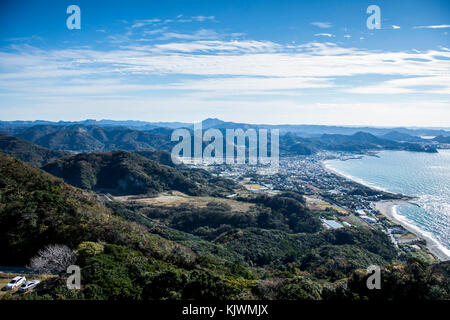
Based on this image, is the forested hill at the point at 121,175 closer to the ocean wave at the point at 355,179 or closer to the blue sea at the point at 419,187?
the ocean wave at the point at 355,179

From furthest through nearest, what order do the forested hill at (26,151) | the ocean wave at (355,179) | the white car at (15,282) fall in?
the forested hill at (26,151) < the ocean wave at (355,179) < the white car at (15,282)

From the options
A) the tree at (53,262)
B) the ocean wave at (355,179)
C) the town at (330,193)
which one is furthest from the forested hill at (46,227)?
the ocean wave at (355,179)

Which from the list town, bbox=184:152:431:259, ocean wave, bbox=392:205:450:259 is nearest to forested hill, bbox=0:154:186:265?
town, bbox=184:152:431:259

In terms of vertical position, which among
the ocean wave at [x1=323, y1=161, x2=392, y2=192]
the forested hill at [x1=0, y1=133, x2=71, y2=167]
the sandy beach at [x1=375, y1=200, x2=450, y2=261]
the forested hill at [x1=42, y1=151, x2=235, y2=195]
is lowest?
the sandy beach at [x1=375, y1=200, x2=450, y2=261]

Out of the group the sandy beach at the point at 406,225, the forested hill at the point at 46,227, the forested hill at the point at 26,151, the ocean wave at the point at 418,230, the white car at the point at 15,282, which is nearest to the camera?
the white car at the point at 15,282

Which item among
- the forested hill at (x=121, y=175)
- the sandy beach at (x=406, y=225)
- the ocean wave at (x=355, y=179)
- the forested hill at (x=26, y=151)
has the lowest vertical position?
the sandy beach at (x=406, y=225)

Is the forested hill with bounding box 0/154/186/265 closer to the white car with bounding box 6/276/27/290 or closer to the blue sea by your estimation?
the white car with bounding box 6/276/27/290
